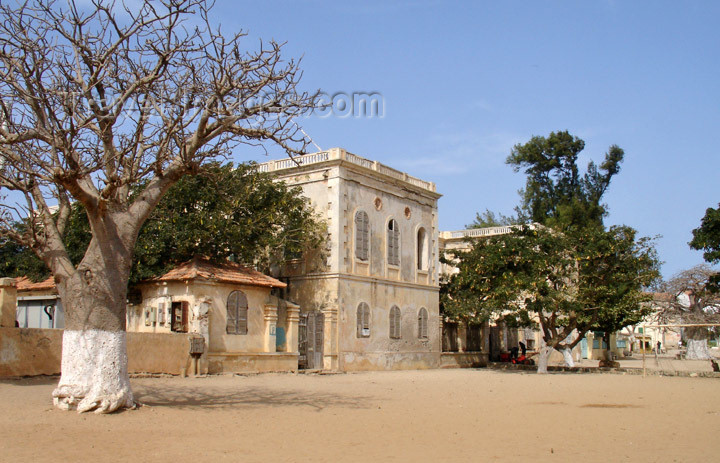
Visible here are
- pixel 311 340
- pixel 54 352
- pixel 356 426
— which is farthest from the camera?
pixel 311 340

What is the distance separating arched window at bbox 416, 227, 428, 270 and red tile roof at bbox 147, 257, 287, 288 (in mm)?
9142

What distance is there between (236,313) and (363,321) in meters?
6.35

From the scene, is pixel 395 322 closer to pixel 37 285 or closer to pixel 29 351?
pixel 37 285

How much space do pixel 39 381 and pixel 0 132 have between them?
693 centimetres

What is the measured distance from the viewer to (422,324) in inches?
1193

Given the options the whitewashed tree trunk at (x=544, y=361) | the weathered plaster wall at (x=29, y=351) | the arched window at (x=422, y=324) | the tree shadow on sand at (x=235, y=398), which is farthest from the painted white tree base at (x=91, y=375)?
the whitewashed tree trunk at (x=544, y=361)

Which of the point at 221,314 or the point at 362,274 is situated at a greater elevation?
the point at 362,274

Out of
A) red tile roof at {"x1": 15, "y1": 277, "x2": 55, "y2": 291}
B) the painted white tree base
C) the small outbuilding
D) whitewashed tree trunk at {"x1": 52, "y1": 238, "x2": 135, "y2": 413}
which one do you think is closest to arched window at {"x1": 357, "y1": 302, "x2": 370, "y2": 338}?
the small outbuilding

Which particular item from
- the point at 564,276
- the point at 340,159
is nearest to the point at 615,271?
the point at 564,276

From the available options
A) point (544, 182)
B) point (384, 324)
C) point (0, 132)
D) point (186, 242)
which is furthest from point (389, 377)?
point (544, 182)

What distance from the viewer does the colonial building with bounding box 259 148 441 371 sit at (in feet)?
84.8

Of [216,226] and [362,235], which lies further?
[362,235]

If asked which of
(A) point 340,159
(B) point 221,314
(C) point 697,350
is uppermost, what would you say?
(A) point 340,159

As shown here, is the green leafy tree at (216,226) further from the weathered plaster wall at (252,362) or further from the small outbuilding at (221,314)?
the weathered plaster wall at (252,362)
